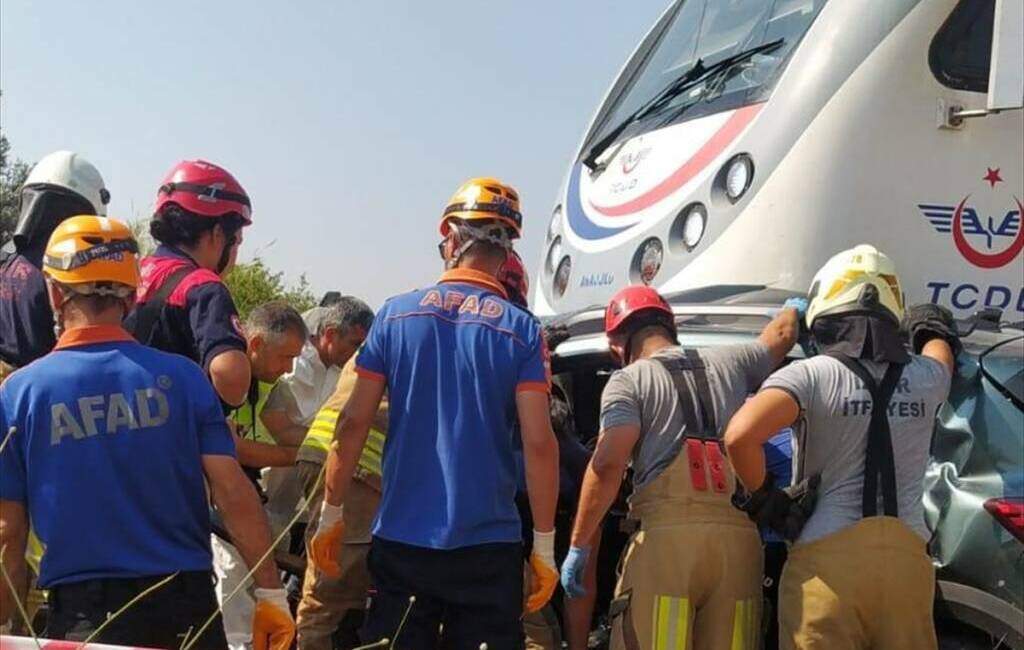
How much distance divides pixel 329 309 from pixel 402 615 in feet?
7.62

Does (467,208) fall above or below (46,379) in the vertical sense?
above

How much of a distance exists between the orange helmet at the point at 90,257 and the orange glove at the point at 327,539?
1060 millimetres

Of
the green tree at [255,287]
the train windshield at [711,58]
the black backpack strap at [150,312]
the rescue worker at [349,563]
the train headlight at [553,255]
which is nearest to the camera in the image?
the black backpack strap at [150,312]

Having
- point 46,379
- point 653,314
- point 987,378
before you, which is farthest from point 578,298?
point 46,379

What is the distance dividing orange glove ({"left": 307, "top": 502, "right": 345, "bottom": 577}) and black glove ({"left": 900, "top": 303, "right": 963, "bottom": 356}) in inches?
77.9

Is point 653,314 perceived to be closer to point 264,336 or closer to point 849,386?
point 849,386

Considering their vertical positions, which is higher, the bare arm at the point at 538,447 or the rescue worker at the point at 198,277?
the rescue worker at the point at 198,277


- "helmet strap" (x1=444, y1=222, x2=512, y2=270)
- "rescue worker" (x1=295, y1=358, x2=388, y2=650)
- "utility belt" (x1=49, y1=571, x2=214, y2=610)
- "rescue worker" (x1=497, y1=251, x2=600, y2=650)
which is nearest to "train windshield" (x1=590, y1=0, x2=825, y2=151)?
"rescue worker" (x1=497, y1=251, x2=600, y2=650)

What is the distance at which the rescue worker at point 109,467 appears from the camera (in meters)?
2.94

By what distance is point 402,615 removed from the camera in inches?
140

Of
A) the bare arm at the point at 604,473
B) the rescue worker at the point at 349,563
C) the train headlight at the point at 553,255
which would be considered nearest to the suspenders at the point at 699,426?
the bare arm at the point at 604,473

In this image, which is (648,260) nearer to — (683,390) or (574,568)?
(683,390)

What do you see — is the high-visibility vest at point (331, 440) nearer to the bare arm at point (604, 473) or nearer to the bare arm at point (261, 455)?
the bare arm at point (261, 455)

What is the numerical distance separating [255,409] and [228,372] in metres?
1.36
